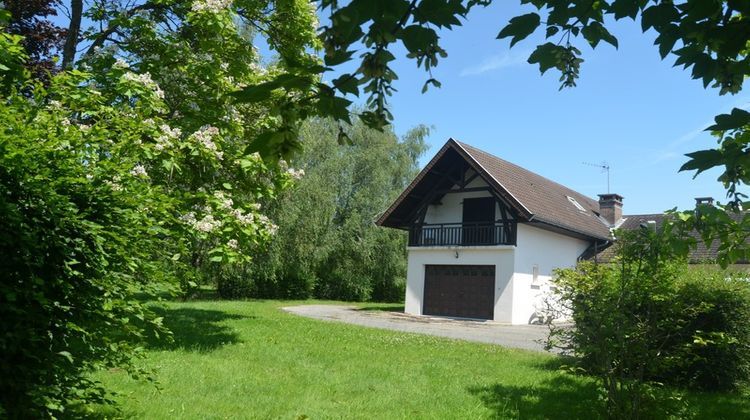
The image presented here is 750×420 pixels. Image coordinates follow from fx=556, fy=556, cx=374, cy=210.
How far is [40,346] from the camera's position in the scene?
3.67 m

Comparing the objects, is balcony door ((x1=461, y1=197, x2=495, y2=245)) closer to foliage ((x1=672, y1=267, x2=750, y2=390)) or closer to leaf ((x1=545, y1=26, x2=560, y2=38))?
foliage ((x1=672, y1=267, x2=750, y2=390))

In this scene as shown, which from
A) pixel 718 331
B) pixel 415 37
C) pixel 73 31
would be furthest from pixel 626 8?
pixel 73 31

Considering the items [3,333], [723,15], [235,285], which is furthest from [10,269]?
[235,285]

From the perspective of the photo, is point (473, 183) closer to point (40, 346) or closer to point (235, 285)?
point (235, 285)

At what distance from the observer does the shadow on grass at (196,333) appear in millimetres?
9633

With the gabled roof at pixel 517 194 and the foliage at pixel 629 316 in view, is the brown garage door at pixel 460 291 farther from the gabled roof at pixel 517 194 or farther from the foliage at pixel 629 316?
the foliage at pixel 629 316

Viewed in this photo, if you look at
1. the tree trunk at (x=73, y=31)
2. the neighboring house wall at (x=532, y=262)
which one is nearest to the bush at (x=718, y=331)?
the tree trunk at (x=73, y=31)

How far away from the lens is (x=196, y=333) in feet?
37.2

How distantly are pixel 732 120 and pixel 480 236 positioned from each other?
21588 mm

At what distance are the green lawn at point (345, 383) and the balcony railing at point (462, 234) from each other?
11.2m

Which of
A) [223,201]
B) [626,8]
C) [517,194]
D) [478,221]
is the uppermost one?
[517,194]

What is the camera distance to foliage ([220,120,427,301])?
92.1ft

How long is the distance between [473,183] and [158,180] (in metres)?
17.3

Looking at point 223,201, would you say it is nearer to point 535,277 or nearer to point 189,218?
point 189,218
